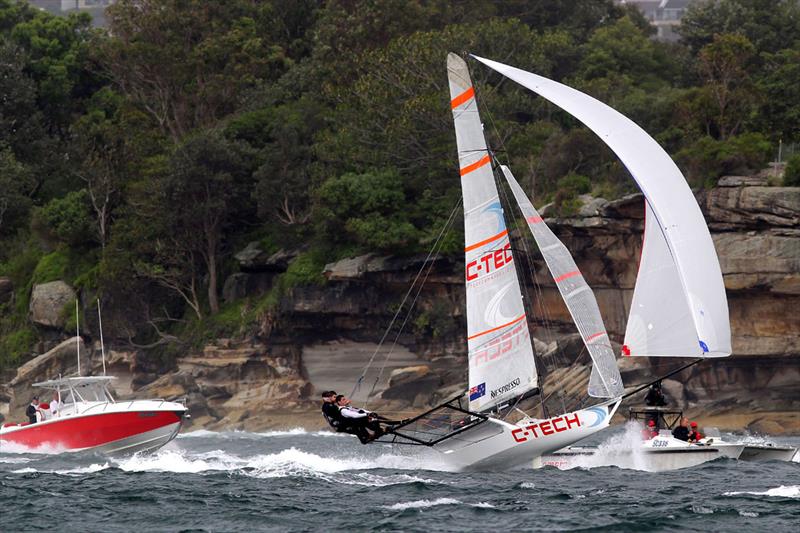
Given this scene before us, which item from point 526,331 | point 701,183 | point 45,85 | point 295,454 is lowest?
point 295,454

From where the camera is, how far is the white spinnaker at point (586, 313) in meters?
27.5

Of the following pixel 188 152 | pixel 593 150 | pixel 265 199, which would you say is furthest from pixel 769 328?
pixel 188 152

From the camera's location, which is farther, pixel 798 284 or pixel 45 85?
pixel 45 85

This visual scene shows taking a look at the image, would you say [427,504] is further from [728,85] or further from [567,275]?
[728,85]

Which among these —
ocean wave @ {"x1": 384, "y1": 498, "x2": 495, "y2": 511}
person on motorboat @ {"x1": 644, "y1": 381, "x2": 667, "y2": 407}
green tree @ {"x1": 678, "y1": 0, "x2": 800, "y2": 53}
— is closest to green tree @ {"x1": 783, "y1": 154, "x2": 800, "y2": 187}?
green tree @ {"x1": 678, "y1": 0, "x2": 800, "y2": 53}

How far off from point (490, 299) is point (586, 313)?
1.99m

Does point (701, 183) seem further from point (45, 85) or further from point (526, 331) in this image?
point (45, 85)

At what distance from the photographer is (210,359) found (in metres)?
51.0

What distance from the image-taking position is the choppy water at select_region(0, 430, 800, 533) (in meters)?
21.6

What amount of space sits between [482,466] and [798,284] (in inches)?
693

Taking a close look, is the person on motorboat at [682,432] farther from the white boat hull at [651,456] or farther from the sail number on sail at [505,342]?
the sail number on sail at [505,342]

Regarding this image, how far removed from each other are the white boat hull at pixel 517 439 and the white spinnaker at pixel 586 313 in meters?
0.56

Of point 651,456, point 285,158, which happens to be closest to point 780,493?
point 651,456

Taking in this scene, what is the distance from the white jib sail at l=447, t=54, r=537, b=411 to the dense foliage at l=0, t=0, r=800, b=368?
1804cm
